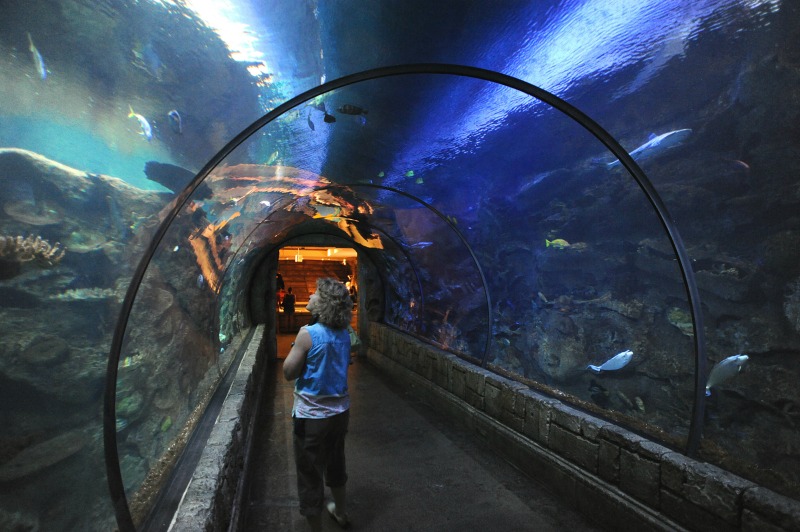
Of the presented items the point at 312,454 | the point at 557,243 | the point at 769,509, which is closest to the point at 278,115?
the point at 312,454

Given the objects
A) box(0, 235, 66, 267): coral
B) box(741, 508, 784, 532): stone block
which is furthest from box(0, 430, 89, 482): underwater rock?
box(741, 508, 784, 532): stone block

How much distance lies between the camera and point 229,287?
9500 mm

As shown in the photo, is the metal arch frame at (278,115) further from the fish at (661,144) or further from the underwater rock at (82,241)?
the fish at (661,144)

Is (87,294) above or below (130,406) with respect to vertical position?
above

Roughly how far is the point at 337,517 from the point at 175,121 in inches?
159

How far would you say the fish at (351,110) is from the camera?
527 centimetres

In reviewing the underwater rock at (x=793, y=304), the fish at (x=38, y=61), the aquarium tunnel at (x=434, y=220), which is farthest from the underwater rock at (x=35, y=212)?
the underwater rock at (x=793, y=304)

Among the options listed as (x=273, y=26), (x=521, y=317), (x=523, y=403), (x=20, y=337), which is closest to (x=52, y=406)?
(x=20, y=337)

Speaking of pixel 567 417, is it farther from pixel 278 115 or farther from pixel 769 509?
pixel 278 115

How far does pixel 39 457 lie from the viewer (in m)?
3.90

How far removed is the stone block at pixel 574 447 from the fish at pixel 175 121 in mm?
5104

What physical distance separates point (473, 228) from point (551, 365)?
4311 mm

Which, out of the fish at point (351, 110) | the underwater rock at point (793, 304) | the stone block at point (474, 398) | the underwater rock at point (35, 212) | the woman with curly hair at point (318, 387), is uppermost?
the fish at point (351, 110)

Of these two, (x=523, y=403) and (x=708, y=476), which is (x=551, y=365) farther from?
(x=708, y=476)
